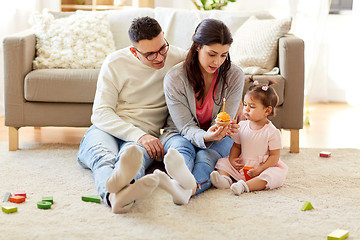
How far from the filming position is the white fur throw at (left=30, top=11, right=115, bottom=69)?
3.19 m

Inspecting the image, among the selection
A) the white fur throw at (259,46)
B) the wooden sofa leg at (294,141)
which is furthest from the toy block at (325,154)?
the white fur throw at (259,46)

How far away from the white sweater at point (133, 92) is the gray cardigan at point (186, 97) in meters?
0.15

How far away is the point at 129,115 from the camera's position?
2572 mm

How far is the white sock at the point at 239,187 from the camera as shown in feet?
7.17

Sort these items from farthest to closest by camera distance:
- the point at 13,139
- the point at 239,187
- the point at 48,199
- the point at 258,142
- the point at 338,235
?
the point at 13,139 → the point at 258,142 → the point at 239,187 → the point at 48,199 → the point at 338,235

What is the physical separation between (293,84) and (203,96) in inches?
29.1

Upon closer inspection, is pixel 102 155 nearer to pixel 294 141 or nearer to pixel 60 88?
pixel 60 88

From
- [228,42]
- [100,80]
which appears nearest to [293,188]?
[228,42]

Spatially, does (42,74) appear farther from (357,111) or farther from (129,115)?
(357,111)

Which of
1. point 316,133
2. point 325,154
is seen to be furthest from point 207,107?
point 316,133

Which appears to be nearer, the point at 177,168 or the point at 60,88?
the point at 177,168

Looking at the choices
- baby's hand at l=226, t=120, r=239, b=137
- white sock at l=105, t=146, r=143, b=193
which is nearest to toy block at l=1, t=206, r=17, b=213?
white sock at l=105, t=146, r=143, b=193

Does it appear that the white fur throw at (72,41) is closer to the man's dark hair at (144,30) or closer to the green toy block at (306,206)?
the man's dark hair at (144,30)

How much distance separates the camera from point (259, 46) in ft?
10.6
